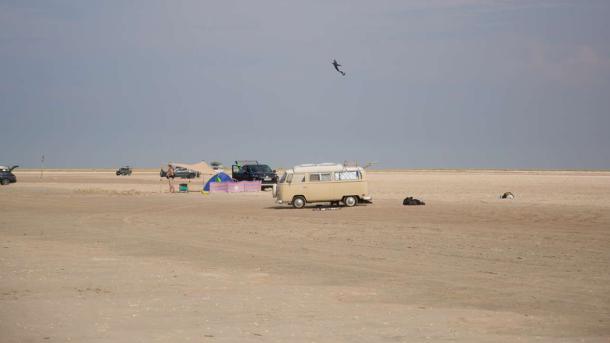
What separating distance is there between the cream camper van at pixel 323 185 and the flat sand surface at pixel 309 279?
21.5 feet

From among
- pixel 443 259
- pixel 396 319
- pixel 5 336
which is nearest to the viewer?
pixel 5 336

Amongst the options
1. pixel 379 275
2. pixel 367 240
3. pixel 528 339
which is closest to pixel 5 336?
pixel 528 339

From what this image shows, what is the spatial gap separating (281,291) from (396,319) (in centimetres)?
299

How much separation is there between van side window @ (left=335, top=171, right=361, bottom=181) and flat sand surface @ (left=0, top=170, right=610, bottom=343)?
6.53 m

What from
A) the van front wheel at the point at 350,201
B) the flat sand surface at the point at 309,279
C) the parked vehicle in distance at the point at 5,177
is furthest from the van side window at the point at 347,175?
the parked vehicle in distance at the point at 5,177

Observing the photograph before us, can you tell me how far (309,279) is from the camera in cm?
1616

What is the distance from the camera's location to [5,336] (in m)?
10.6

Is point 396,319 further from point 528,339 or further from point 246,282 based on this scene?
point 246,282

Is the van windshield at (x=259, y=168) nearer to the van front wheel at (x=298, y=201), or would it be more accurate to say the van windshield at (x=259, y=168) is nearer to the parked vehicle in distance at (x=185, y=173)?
the van front wheel at (x=298, y=201)

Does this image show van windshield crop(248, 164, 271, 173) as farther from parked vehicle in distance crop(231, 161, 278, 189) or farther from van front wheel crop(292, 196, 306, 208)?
van front wheel crop(292, 196, 306, 208)

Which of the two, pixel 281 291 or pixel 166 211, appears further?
pixel 166 211

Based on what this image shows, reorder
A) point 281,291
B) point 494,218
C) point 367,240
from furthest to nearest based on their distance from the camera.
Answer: point 494,218
point 367,240
point 281,291

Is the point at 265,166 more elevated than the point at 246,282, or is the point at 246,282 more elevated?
the point at 265,166

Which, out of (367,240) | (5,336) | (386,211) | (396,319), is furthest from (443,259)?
(386,211)
